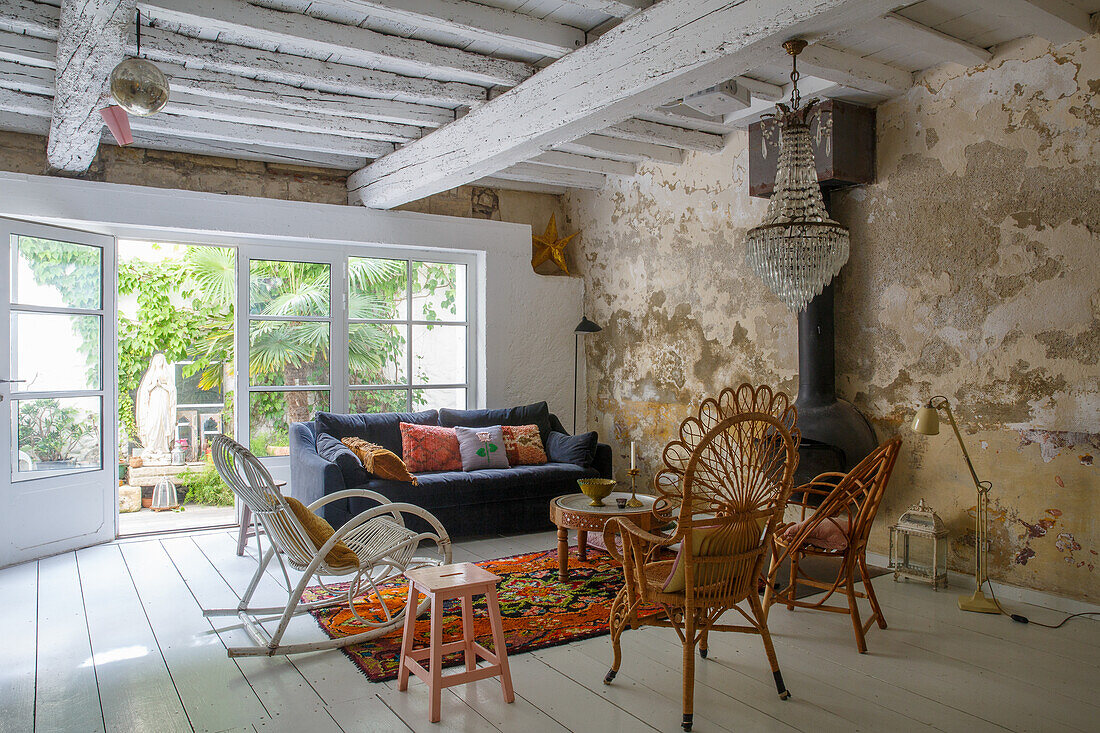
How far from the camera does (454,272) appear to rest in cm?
663

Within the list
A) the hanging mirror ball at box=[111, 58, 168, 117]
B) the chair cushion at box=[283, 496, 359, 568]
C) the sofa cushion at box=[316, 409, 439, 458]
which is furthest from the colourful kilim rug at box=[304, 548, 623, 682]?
the hanging mirror ball at box=[111, 58, 168, 117]

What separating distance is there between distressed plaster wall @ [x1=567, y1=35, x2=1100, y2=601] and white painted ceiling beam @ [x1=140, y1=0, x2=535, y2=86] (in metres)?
2.20

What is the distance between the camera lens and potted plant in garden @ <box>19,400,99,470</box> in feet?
15.8

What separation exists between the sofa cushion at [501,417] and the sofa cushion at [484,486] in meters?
0.51

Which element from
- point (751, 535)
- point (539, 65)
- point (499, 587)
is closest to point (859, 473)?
point (751, 535)

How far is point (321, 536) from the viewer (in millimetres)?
3512

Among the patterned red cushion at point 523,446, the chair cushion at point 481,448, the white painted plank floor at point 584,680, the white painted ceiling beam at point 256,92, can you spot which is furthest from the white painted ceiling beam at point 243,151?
the white painted plank floor at point 584,680

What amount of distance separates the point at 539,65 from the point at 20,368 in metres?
3.62

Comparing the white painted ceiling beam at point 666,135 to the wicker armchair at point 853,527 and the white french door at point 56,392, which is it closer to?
the wicker armchair at point 853,527

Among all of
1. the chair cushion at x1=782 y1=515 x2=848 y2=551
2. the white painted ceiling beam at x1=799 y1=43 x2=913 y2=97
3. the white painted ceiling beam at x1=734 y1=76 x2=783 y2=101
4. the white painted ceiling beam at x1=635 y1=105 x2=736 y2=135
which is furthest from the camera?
the white painted ceiling beam at x1=635 y1=105 x2=736 y2=135

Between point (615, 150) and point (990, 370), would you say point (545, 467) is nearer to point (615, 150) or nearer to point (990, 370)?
point (615, 150)

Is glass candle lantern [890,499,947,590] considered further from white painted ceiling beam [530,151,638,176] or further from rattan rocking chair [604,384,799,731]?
white painted ceiling beam [530,151,638,176]

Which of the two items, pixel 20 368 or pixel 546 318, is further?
pixel 546 318

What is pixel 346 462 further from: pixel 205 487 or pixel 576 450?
pixel 205 487
